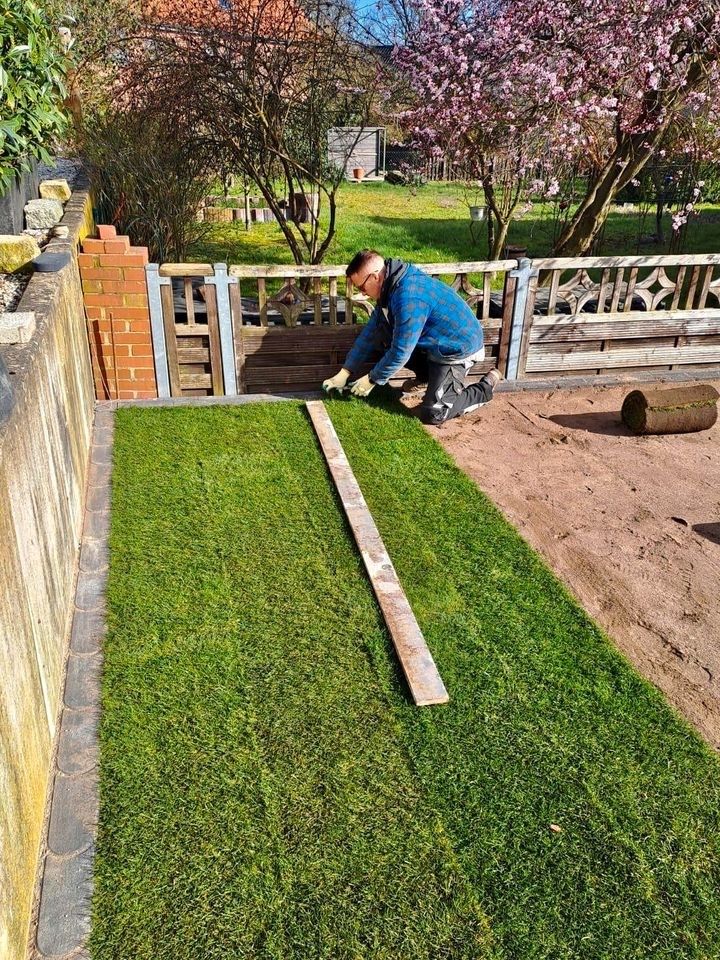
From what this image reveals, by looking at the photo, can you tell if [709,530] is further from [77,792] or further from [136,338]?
[136,338]

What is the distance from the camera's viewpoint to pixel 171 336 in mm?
6711

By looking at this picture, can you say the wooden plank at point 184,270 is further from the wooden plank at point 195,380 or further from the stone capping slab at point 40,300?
the wooden plank at point 195,380

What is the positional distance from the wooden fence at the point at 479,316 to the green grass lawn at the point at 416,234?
4.39 metres

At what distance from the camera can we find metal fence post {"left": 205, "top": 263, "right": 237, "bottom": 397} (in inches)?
259

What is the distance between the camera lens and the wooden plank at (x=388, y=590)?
3.51m

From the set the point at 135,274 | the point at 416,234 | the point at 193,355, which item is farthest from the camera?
the point at 416,234

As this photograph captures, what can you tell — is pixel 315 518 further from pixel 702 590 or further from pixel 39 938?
pixel 39 938

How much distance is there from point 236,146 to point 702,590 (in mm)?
7109

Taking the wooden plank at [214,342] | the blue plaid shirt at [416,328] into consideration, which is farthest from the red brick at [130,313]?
the blue plaid shirt at [416,328]

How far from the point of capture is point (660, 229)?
1492 centimetres

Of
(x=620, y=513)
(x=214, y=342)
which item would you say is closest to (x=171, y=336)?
(x=214, y=342)

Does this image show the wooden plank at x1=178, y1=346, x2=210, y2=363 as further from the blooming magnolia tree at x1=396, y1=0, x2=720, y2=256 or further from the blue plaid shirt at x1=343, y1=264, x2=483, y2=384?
the blooming magnolia tree at x1=396, y1=0, x2=720, y2=256

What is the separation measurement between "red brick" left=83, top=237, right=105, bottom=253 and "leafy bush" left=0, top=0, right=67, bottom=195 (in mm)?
919

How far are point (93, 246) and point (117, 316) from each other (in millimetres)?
587
